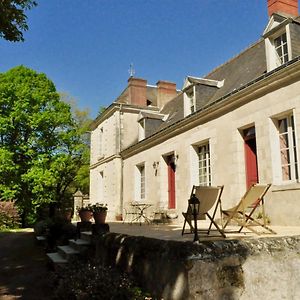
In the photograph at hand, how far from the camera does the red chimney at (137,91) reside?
1942 cm

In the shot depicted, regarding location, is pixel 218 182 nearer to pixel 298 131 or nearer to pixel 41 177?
pixel 298 131

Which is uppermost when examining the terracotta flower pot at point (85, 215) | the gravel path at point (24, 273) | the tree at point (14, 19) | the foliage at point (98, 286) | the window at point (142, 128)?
the window at point (142, 128)

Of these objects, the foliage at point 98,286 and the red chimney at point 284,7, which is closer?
the foliage at point 98,286

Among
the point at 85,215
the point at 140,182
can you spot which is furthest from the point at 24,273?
the point at 140,182

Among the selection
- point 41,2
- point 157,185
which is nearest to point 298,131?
point 41,2

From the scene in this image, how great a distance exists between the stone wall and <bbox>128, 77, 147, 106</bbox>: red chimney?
49.4ft

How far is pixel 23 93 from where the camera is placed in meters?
19.8

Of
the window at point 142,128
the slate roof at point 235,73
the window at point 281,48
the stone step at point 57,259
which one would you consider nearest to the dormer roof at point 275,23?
the window at point 281,48

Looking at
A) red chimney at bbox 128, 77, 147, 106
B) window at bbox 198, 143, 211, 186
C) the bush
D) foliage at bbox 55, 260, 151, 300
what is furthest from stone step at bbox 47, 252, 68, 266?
red chimney at bbox 128, 77, 147, 106

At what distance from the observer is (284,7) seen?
1188 cm

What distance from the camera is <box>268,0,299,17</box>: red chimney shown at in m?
11.8

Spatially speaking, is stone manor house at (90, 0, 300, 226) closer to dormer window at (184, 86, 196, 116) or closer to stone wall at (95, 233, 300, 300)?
dormer window at (184, 86, 196, 116)

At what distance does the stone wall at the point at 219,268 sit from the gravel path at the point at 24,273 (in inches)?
74.7

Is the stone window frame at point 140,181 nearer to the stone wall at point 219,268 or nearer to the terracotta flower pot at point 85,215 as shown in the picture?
the terracotta flower pot at point 85,215
